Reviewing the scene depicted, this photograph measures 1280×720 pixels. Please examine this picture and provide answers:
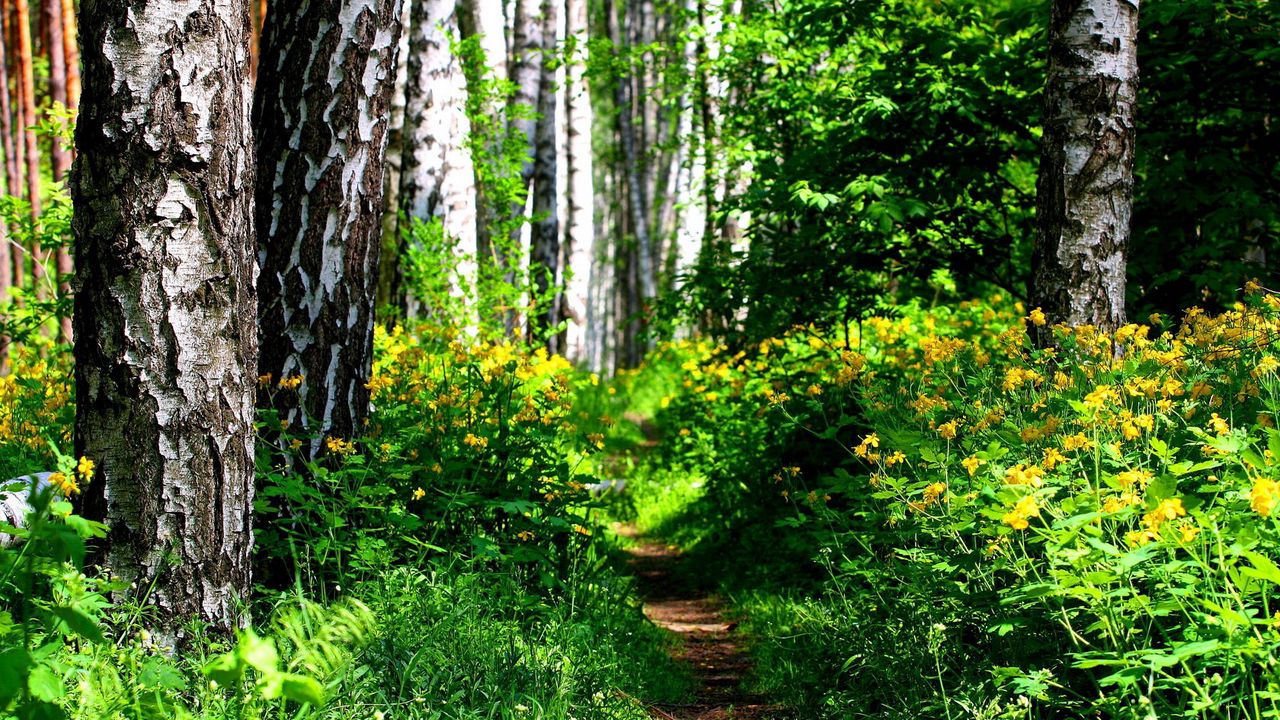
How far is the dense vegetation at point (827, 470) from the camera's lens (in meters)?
2.35

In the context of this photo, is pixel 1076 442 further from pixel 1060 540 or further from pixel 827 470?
pixel 827 470

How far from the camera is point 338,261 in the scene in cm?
384

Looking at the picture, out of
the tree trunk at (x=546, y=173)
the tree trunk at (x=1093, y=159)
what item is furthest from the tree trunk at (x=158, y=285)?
the tree trunk at (x=546, y=173)

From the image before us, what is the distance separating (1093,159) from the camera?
4203 millimetres

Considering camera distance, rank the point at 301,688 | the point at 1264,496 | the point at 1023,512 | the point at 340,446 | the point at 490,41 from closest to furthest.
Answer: the point at 301,688, the point at 1264,496, the point at 1023,512, the point at 340,446, the point at 490,41

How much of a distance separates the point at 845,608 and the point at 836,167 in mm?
2871

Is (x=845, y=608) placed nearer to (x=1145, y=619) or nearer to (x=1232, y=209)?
(x=1145, y=619)

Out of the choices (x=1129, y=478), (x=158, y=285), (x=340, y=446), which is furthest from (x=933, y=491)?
(x=158, y=285)

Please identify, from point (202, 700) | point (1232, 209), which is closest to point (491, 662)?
point (202, 700)

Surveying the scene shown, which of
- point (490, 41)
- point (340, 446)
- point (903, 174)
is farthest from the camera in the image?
point (490, 41)

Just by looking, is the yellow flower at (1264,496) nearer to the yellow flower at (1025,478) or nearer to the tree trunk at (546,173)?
the yellow flower at (1025,478)

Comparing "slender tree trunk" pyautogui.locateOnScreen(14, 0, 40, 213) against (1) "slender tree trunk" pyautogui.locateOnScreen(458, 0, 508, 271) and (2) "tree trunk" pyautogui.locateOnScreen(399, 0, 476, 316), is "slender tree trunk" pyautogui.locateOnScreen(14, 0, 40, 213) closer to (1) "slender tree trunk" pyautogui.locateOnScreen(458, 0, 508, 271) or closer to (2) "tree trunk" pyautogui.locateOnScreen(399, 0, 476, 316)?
(1) "slender tree trunk" pyautogui.locateOnScreen(458, 0, 508, 271)

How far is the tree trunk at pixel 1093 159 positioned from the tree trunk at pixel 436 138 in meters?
4.64

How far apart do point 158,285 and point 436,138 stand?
5277 millimetres
